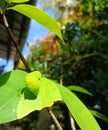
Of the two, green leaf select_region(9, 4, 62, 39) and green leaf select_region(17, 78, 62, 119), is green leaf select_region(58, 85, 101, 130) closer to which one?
green leaf select_region(17, 78, 62, 119)

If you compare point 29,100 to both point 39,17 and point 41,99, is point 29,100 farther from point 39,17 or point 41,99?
point 39,17

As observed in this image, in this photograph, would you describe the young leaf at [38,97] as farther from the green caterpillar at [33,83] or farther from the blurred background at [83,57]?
the blurred background at [83,57]

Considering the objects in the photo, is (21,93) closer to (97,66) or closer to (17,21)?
(17,21)

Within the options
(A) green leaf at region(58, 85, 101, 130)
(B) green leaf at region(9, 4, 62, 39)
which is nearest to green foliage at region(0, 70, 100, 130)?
(A) green leaf at region(58, 85, 101, 130)

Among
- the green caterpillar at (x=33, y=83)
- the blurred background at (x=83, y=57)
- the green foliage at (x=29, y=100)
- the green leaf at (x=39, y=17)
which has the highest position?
the green leaf at (x=39, y=17)

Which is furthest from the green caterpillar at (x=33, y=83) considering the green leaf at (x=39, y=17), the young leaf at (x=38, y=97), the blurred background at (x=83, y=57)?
the blurred background at (x=83, y=57)
